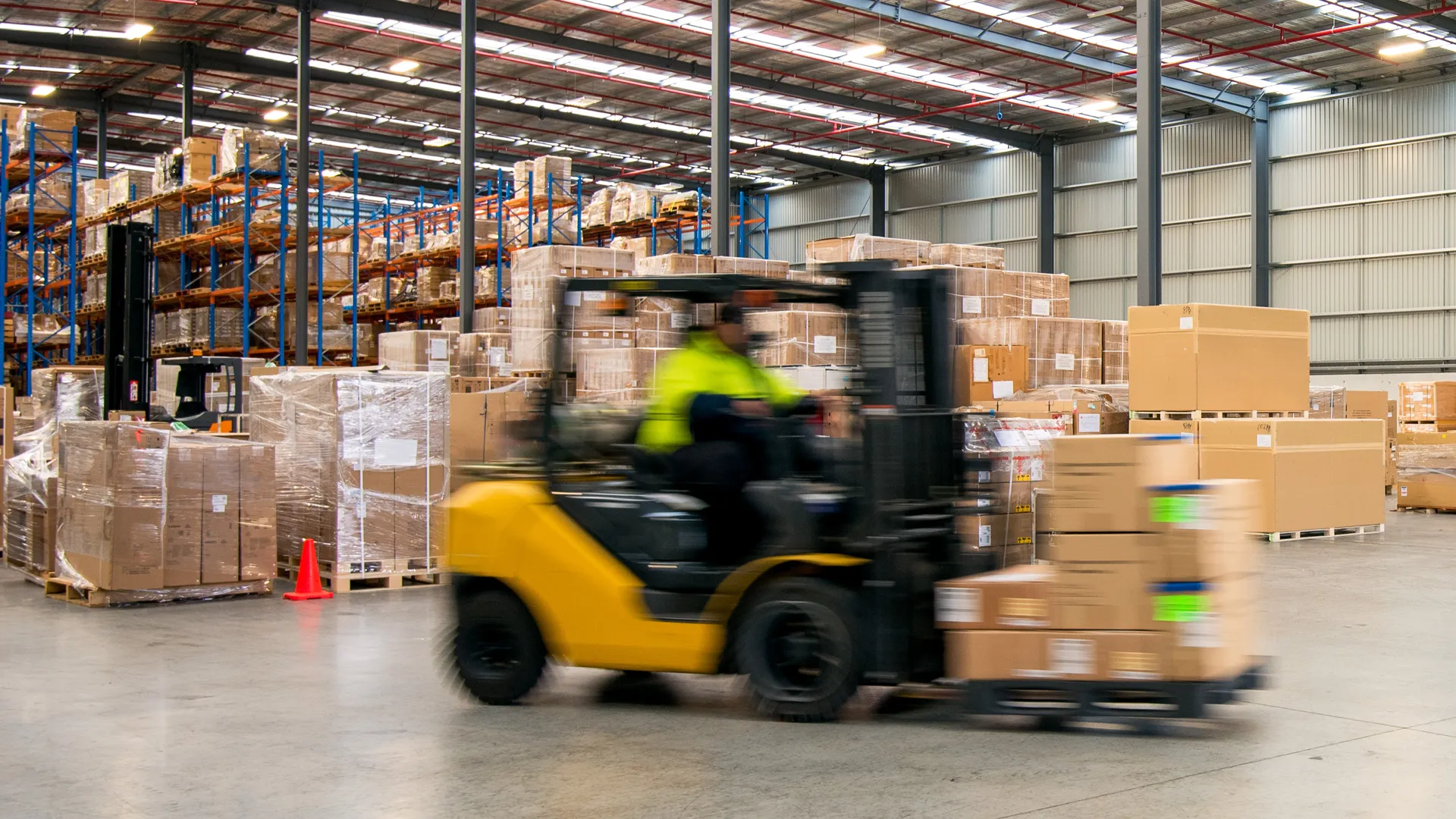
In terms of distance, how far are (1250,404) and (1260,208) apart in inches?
513

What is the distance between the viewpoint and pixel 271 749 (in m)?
4.79

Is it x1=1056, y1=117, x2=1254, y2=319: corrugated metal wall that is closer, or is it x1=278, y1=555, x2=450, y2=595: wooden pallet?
x1=278, y1=555, x2=450, y2=595: wooden pallet

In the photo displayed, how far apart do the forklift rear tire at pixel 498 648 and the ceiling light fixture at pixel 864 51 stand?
613 inches

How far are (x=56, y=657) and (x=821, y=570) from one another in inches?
166

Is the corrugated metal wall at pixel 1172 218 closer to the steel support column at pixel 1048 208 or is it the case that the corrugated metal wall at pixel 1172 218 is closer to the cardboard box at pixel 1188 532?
the steel support column at pixel 1048 208

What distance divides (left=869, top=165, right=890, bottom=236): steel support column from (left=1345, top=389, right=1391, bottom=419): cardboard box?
1332 centimetres

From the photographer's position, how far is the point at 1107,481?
482 centimetres

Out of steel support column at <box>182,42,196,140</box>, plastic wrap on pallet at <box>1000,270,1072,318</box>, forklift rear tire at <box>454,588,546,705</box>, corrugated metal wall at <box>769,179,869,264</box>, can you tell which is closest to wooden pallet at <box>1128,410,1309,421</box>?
plastic wrap on pallet at <box>1000,270,1072,318</box>

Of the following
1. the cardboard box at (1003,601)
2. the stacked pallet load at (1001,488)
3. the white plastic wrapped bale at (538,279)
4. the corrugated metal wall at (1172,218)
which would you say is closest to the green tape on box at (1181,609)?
the cardboard box at (1003,601)

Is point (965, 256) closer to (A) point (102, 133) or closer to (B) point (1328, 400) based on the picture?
(B) point (1328, 400)

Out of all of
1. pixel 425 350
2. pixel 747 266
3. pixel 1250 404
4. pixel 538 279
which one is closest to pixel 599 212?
pixel 425 350

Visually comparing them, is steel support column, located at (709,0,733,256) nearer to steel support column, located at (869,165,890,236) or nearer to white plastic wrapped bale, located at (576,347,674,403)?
white plastic wrapped bale, located at (576,347,674,403)

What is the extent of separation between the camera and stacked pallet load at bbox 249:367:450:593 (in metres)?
9.15

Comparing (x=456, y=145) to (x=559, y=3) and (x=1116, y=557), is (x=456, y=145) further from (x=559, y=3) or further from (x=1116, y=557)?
(x=1116, y=557)
